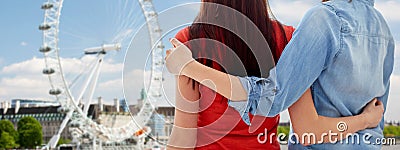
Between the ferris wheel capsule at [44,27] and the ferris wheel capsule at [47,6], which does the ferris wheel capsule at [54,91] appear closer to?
the ferris wheel capsule at [44,27]

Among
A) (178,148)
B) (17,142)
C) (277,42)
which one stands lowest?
(17,142)

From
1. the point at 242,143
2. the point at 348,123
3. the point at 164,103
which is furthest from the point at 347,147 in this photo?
the point at 164,103

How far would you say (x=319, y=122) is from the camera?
0.54 m

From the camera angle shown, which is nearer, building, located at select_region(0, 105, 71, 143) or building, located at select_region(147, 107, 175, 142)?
building, located at select_region(147, 107, 175, 142)

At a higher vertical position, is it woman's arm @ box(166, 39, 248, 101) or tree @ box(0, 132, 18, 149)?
woman's arm @ box(166, 39, 248, 101)

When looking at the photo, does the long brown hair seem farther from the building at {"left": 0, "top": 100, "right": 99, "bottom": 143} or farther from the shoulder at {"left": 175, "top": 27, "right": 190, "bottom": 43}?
the building at {"left": 0, "top": 100, "right": 99, "bottom": 143}

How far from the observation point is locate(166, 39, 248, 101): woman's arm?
548 mm

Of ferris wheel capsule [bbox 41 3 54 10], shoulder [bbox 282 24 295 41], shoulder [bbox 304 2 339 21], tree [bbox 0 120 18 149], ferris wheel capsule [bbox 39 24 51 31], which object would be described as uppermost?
ferris wheel capsule [bbox 41 3 54 10]

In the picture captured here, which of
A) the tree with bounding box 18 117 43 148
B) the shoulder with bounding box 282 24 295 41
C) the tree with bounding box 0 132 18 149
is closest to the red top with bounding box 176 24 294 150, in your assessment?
the shoulder with bounding box 282 24 295 41

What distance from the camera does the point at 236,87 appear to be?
0.54 meters

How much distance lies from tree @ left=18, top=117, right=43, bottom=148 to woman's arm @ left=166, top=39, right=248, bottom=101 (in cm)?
1621

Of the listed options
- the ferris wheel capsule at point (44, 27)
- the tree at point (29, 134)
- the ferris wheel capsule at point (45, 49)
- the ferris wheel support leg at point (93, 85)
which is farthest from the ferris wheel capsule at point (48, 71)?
the tree at point (29, 134)

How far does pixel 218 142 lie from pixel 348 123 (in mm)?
148

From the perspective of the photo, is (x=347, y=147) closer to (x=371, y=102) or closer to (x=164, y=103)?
(x=371, y=102)
